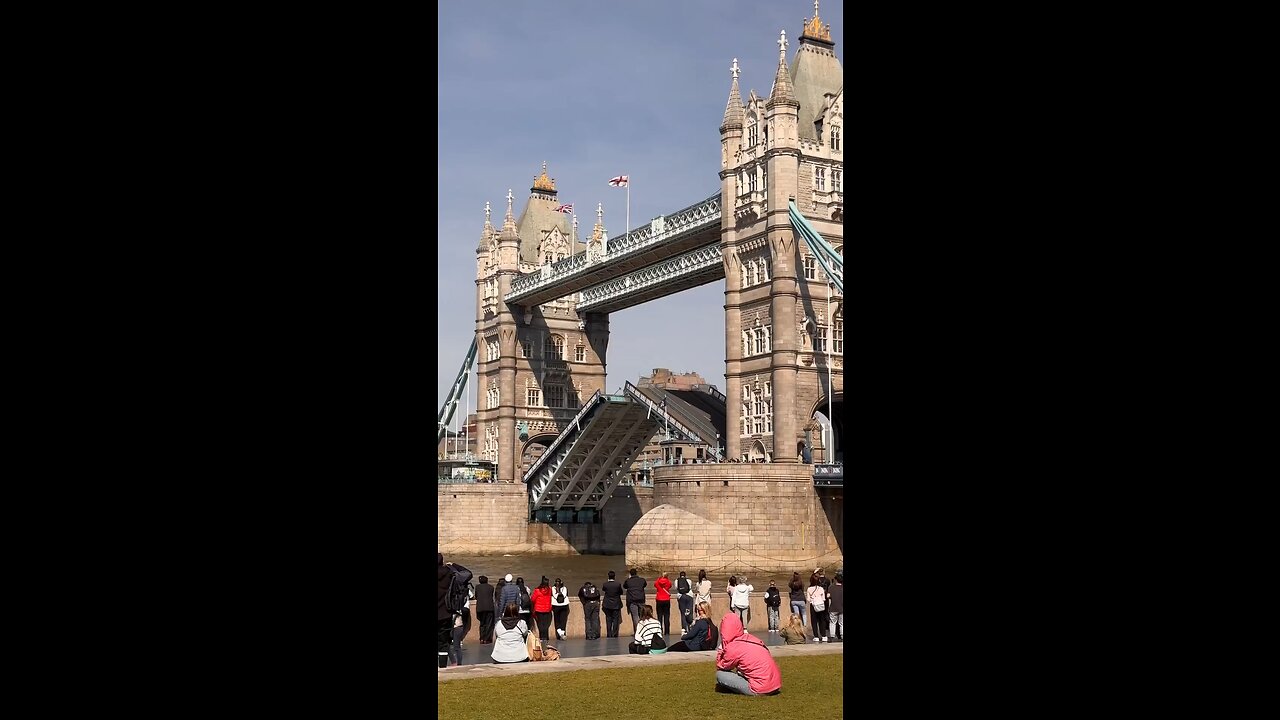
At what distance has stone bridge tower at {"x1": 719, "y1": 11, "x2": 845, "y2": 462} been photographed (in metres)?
54.0

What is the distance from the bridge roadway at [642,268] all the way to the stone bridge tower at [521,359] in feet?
5.53

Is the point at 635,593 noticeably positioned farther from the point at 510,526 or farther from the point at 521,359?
the point at 521,359

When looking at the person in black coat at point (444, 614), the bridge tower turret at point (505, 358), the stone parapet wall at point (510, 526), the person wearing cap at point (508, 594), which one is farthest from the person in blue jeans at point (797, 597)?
the bridge tower turret at point (505, 358)

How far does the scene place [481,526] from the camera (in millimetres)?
73625

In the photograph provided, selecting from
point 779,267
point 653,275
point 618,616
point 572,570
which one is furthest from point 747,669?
point 653,275

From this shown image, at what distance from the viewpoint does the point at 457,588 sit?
582 inches

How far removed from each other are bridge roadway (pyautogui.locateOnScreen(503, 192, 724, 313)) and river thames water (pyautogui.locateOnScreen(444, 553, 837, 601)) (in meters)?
14.9

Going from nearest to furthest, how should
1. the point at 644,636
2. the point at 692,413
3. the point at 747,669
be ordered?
1. the point at 747,669
2. the point at 644,636
3. the point at 692,413

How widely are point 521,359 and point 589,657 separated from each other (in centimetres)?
6740

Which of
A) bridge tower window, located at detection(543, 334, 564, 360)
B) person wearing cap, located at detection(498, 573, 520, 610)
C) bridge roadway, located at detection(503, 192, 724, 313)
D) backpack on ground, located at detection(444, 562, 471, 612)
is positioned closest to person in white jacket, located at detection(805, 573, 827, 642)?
person wearing cap, located at detection(498, 573, 520, 610)

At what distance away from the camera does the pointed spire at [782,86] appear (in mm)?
54562

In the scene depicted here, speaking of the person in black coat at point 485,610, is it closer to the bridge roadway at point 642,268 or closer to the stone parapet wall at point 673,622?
the stone parapet wall at point 673,622

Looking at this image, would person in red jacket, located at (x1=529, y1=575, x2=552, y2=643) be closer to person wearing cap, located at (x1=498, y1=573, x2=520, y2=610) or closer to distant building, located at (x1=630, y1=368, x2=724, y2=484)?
person wearing cap, located at (x1=498, y1=573, x2=520, y2=610)
